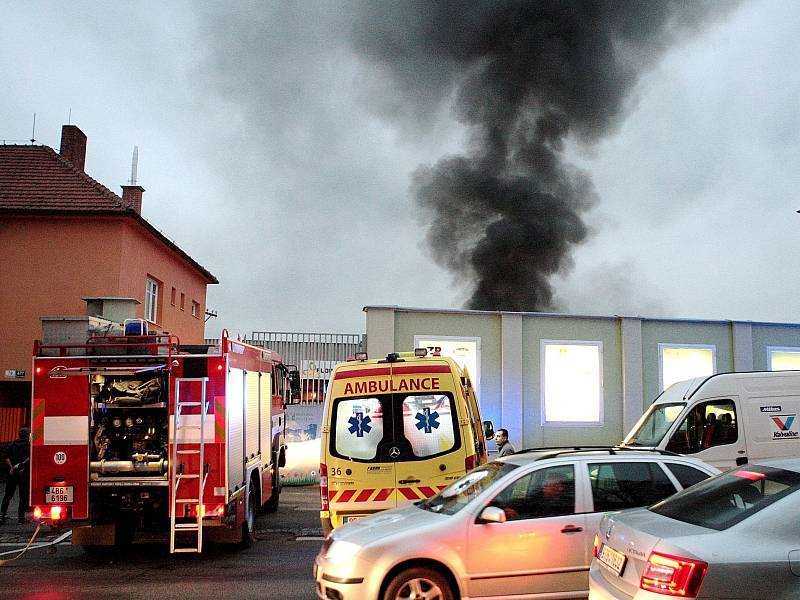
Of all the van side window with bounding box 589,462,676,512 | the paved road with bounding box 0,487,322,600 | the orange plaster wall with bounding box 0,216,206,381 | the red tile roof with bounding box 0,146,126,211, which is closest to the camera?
the van side window with bounding box 589,462,676,512

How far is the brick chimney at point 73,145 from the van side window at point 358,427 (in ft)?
75.7

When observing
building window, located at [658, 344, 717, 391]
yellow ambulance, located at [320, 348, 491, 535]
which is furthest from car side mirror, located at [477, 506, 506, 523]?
building window, located at [658, 344, 717, 391]

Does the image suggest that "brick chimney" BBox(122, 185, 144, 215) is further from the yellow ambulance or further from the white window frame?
the yellow ambulance

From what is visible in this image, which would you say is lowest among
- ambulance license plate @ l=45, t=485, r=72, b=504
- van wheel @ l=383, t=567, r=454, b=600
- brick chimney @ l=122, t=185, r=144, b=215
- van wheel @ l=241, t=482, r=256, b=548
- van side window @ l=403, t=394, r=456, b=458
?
van wheel @ l=241, t=482, r=256, b=548

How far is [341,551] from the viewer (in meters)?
6.21

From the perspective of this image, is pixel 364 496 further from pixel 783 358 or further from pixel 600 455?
pixel 783 358

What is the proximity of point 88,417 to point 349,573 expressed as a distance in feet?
16.4

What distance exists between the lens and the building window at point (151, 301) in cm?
2633

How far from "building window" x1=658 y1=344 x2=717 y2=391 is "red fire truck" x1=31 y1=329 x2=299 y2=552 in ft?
Answer: 43.6

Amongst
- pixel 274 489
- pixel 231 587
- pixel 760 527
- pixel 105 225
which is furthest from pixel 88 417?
pixel 105 225

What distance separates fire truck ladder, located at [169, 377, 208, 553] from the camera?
30.5 feet

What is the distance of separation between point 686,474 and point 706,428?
5.48 meters

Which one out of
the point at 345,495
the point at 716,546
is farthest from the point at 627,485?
the point at 345,495

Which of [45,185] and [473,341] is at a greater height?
[45,185]
